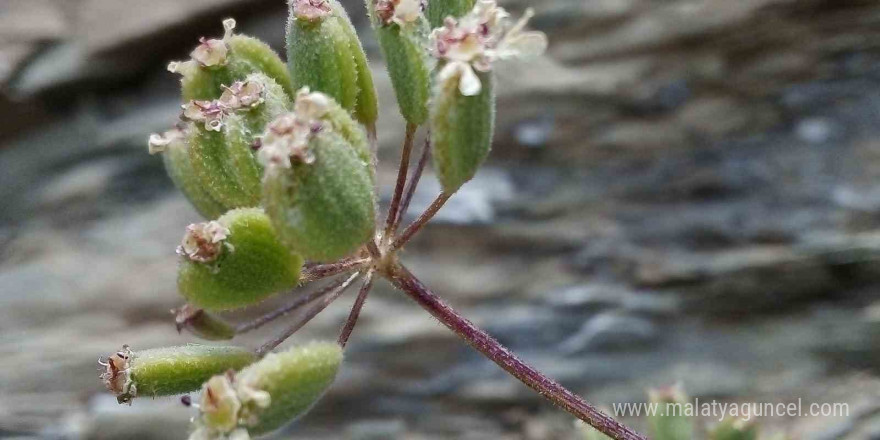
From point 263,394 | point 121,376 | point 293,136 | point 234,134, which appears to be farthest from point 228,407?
point 234,134

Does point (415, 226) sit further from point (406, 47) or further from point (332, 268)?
point (406, 47)

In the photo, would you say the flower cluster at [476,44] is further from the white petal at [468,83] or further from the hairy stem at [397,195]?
the hairy stem at [397,195]

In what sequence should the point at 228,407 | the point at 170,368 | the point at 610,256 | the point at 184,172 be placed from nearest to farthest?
the point at 228,407
the point at 170,368
the point at 184,172
the point at 610,256

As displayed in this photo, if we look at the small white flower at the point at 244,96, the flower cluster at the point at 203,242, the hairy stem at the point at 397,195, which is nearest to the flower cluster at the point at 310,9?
the small white flower at the point at 244,96

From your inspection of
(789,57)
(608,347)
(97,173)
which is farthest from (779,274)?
(97,173)

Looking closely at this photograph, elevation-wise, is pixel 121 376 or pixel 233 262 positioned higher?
pixel 233 262

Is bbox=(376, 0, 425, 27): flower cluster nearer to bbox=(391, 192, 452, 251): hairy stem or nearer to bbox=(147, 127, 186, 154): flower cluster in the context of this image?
bbox=(391, 192, 452, 251): hairy stem

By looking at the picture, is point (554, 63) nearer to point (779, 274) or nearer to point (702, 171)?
point (702, 171)
